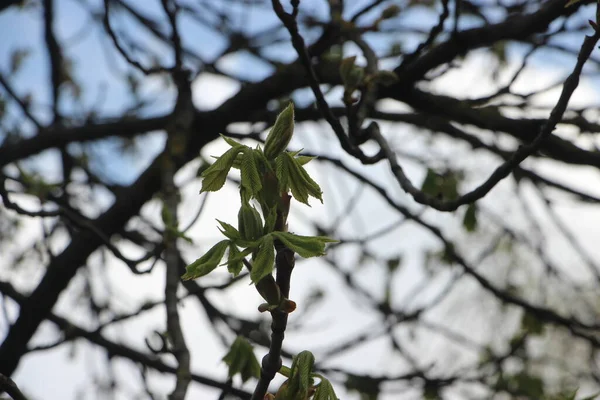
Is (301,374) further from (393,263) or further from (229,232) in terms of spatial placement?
(393,263)

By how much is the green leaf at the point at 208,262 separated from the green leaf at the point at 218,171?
4.3 inches

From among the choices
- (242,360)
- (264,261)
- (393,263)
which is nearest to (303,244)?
(264,261)

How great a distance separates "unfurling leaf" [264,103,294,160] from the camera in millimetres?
972

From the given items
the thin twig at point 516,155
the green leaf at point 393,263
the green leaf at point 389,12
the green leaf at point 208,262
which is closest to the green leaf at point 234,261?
the green leaf at point 208,262

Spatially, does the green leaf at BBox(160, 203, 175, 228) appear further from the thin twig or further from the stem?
the stem

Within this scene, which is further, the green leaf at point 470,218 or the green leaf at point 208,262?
the green leaf at point 470,218

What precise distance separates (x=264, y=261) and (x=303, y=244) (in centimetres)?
6

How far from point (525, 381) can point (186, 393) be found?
1788 millimetres

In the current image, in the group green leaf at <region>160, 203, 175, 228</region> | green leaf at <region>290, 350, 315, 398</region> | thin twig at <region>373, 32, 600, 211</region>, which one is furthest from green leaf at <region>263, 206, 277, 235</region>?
green leaf at <region>160, 203, 175, 228</region>

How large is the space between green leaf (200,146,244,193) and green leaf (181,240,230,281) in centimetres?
11

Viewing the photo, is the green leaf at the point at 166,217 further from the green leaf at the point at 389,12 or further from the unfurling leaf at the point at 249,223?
the unfurling leaf at the point at 249,223

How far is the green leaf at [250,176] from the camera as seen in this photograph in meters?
0.90

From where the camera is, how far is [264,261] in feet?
2.87

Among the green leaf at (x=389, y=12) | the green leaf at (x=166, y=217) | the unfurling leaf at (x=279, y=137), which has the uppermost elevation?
the green leaf at (x=389, y=12)
